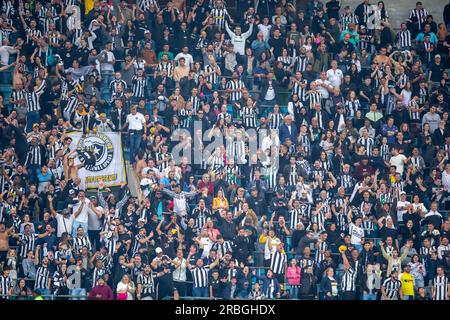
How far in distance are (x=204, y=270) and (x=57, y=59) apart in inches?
242

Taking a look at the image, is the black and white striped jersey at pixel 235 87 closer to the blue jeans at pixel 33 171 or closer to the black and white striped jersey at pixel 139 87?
the black and white striped jersey at pixel 139 87

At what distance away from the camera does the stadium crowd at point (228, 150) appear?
78.9 feet

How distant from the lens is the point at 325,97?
88.9 ft

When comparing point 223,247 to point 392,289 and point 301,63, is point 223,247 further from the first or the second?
point 301,63

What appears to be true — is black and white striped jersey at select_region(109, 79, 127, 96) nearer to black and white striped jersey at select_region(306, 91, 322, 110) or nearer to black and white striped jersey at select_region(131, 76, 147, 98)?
black and white striped jersey at select_region(131, 76, 147, 98)

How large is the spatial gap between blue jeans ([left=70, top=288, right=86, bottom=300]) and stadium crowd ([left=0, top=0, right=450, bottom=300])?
26 mm

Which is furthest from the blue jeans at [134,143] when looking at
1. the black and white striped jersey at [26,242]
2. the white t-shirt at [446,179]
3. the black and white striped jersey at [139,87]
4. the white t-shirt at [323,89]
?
the white t-shirt at [446,179]

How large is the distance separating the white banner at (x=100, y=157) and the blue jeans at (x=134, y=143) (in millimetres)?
233

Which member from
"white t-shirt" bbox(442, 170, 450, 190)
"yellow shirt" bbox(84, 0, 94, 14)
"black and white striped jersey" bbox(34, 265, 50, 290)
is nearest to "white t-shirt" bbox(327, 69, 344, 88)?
"white t-shirt" bbox(442, 170, 450, 190)

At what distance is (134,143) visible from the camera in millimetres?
26016

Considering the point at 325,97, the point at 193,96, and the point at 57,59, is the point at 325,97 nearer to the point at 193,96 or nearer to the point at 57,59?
the point at 193,96

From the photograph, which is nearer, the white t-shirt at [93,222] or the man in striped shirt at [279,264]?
the man in striped shirt at [279,264]

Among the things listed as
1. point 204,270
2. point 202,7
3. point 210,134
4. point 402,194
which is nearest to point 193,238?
point 204,270

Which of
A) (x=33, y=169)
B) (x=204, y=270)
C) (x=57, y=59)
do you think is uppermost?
(x=57, y=59)
